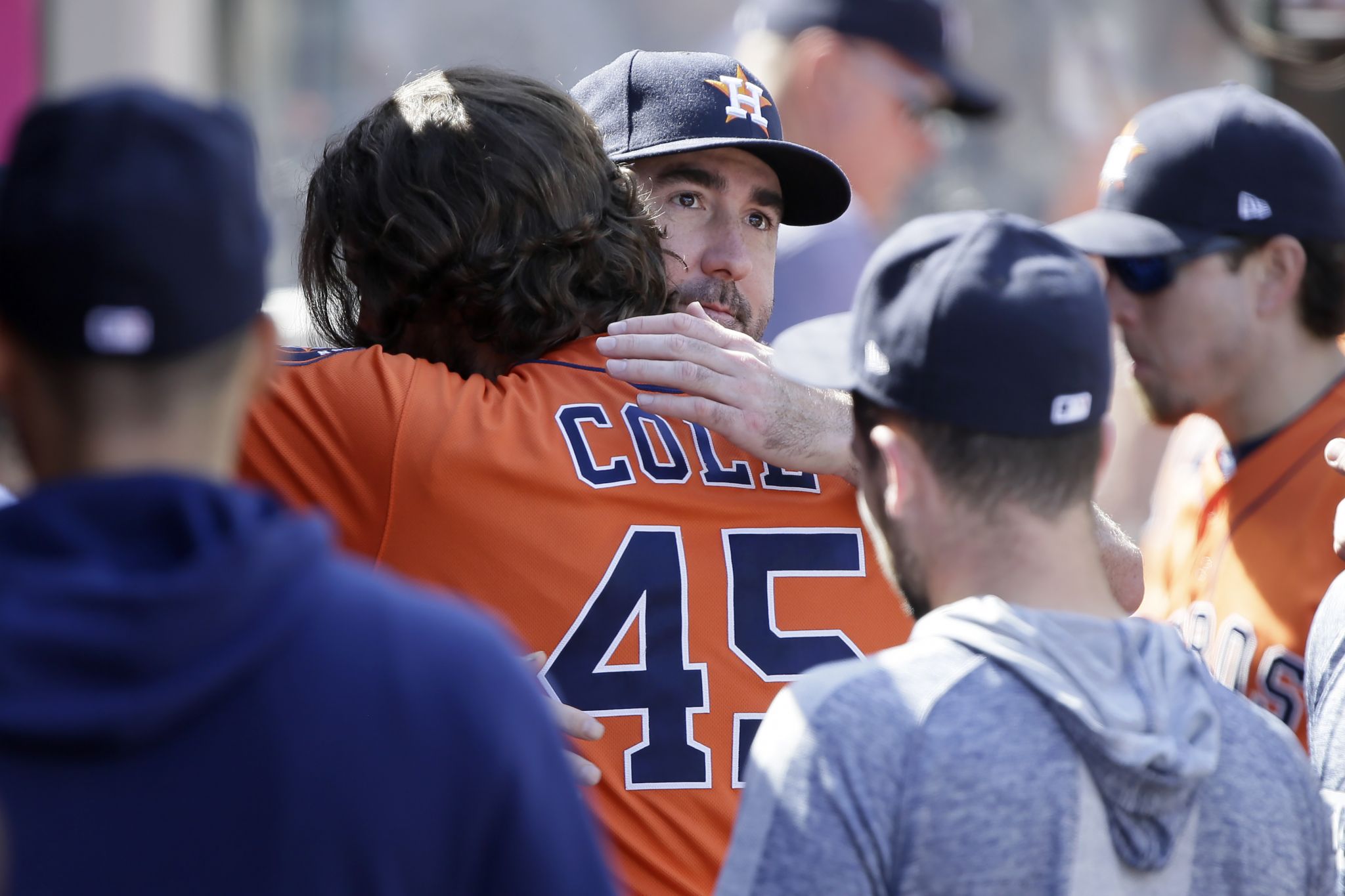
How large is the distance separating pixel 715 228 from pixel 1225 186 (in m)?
1.14

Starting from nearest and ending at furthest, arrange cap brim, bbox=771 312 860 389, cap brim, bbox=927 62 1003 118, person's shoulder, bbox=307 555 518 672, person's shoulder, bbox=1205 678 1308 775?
1. person's shoulder, bbox=307 555 518 672
2. person's shoulder, bbox=1205 678 1308 775
3. cap brim, bbox=771 312 860 389
4. cap brim, bbox=927 62 1003 118

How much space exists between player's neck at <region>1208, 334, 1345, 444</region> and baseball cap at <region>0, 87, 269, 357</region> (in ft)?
8.14

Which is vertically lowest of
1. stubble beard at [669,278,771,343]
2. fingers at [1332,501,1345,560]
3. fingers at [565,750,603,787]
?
fingers at [565,750,603,787]

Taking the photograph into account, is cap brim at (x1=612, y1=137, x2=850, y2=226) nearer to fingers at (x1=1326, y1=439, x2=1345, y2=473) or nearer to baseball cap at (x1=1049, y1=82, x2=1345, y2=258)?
baseball cap at (x1=1049, y1=82, x2=1345, y2=258)

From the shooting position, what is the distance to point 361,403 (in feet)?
6.87

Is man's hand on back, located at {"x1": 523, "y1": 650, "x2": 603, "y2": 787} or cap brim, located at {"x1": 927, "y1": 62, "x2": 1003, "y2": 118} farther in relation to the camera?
cap brim, located at {"x1": 927, "y1": 62, "x2": 1003, "y2": 118}

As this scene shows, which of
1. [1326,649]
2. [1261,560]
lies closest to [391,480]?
[1326,649]

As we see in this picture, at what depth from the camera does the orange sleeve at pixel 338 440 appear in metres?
2.07

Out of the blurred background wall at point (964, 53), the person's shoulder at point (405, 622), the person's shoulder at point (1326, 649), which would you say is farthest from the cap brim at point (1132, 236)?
the blurred background wall at point (964, 53)

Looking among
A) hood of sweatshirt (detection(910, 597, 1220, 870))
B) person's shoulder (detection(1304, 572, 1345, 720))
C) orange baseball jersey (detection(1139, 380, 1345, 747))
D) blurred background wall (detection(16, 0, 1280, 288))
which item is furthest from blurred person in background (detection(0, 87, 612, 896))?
blurred background wall (detection(16, 0, 1280, 288))

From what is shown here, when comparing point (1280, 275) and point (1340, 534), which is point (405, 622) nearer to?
point (1340, 534)

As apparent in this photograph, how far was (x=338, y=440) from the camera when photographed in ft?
6.86

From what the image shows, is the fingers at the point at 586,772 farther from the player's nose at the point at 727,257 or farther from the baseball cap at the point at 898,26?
the baseball cap at the point at 898,26

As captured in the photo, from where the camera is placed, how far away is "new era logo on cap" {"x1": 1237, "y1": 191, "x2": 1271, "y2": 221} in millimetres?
3084
